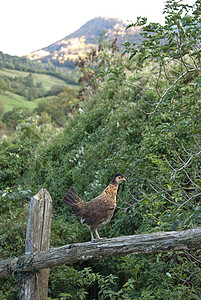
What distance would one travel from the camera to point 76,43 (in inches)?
1185

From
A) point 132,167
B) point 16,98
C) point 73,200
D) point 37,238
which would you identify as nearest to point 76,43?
point 16,98

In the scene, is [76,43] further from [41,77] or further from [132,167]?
[132,167]

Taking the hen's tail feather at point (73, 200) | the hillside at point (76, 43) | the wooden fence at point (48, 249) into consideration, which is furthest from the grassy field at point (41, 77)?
the wooden fence at point (48, 249)

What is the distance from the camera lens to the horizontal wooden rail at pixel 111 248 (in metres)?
2.09

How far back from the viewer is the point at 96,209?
281 centimetres

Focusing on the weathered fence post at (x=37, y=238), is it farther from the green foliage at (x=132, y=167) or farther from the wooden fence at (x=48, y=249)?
the green foliage at (x=132, y=167)

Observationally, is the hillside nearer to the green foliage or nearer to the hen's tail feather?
the green foliage

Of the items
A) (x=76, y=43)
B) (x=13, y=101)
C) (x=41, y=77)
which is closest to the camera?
(x=13, y=101)

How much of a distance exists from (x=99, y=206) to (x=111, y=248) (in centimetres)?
54

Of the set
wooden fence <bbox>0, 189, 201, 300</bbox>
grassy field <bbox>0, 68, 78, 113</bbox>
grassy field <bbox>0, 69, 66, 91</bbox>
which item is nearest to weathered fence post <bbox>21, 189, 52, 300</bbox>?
wooden fence <bbox>0, 189, 201, 300</bbox>

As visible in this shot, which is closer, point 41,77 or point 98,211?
point 98,211

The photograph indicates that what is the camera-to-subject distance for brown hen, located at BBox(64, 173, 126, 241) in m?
2.80

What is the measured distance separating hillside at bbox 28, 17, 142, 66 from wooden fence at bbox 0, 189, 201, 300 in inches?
857

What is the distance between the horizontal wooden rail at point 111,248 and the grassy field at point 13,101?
22107 mm
